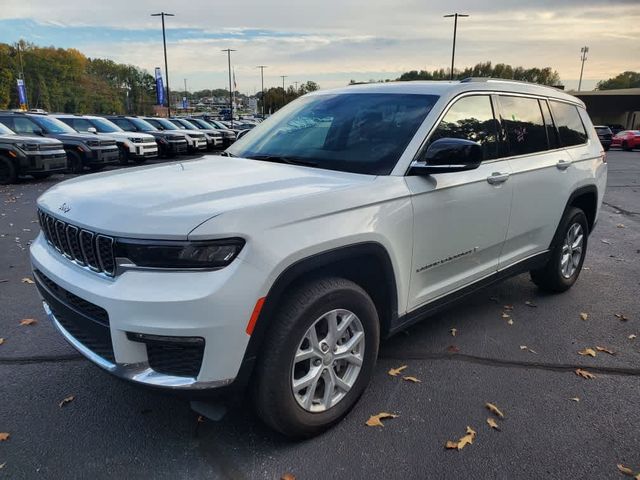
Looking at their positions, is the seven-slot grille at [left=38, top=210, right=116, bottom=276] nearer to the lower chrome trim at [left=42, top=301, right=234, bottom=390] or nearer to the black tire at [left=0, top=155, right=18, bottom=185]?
the lower chrome trim at [left=42, top=301, right=234, bottom=390]

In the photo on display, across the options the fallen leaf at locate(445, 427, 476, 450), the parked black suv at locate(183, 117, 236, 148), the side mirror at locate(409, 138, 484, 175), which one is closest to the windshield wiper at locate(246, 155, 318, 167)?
the side mirror at locate(409, 138, 484, 175)

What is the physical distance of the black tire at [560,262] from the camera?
15.2 feet

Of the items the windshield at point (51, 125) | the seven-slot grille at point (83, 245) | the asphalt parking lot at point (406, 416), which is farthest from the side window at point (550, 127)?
the windshield at point (51, 125)

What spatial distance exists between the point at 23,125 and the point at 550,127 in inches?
539

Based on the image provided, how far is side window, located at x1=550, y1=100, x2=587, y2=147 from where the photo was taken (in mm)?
4629

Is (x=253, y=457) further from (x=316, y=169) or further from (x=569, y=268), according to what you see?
(x=569, y=268)

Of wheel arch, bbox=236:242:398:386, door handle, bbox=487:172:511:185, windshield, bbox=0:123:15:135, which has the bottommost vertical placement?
wheel arch, bbox=236:242:398:386

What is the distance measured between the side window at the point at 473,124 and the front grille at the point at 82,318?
7.09 ft

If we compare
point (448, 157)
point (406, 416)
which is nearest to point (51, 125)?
point (448, 157)

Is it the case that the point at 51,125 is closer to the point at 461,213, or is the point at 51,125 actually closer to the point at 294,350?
the point at 461,213

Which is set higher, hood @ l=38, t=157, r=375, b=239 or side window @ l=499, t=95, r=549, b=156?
side window @ l=499, t=95, r=549, b=156

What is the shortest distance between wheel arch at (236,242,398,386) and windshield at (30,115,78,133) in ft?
46.4

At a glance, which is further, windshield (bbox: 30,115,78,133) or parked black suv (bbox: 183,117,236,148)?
parked black suv (bbox: 183,117,236,148)

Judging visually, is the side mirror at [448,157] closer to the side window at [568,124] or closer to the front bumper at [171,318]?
the front bumper at [171,318]
